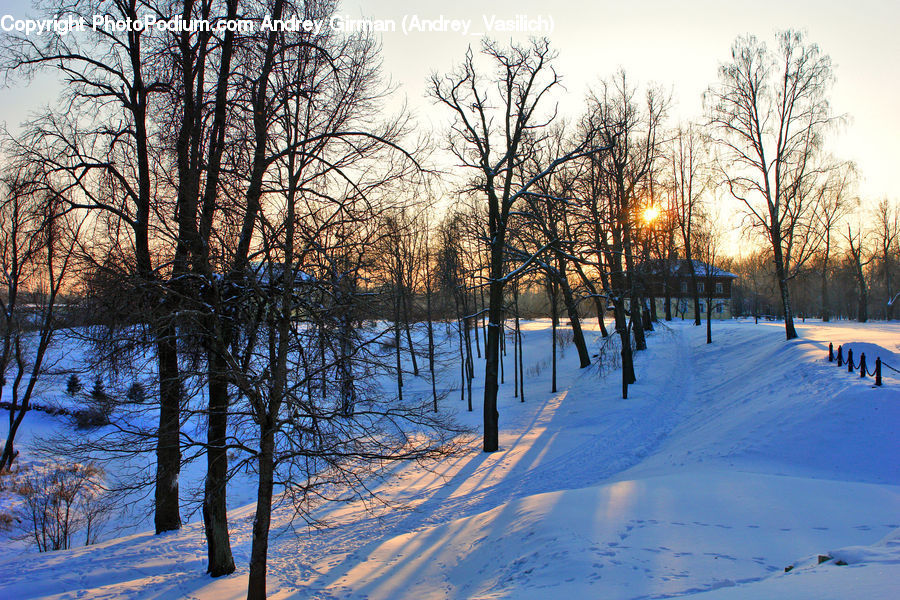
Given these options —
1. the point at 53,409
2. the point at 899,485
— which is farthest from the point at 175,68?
the point at 53,409

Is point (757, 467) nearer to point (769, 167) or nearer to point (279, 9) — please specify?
point (279, 9)

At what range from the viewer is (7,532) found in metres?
13.7

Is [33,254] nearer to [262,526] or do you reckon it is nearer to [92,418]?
[92,418]

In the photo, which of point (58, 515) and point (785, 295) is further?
point (785, 295)

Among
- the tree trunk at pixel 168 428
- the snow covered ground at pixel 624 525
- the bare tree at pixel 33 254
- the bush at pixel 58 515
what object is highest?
the bare tree at pixel 33 254

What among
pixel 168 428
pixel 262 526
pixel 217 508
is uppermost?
pixel 168 428

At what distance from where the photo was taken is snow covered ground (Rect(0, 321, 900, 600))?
223 inches

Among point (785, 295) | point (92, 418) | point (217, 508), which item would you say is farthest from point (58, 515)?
point (785, 295)

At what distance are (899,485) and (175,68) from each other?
1438 cm

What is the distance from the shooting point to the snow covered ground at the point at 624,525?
566 centimetres

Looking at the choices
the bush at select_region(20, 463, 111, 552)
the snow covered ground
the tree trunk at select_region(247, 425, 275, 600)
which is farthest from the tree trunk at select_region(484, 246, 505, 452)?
the bush at select_region(20, 463, 111, 552)

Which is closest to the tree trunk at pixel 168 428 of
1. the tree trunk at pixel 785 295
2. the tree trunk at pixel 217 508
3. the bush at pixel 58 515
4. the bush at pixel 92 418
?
the tree trunk at pixel 217 508

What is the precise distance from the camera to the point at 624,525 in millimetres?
7094

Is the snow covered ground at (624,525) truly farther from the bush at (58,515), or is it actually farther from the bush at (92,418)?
the bush at (92,418)
